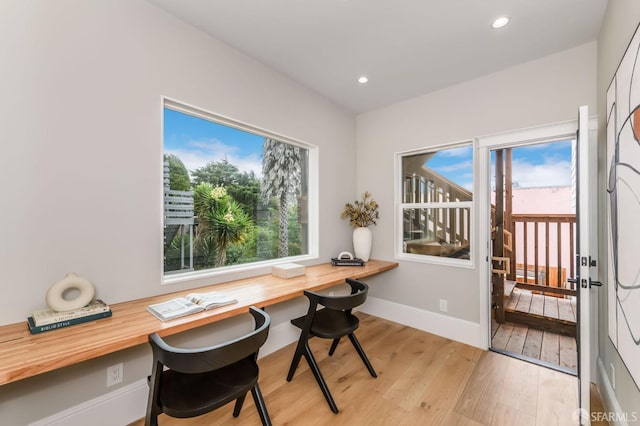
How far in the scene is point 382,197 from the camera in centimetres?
350

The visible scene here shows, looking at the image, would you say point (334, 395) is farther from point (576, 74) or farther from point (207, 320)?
point (576, 74)

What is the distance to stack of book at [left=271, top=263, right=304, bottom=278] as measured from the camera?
8.17ft

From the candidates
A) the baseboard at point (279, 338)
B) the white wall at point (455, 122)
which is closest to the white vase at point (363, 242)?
the white wall at point (455, 122)

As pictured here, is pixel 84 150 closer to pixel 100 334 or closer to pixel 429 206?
pixel 100 334

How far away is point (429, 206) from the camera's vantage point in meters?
3.23

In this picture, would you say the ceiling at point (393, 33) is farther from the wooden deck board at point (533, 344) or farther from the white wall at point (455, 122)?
the wooden deck board at point (533, 344)

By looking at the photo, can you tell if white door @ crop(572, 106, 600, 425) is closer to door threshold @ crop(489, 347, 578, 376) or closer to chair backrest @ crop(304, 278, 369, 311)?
door threshold @ crop(489, 347, 578, 376)

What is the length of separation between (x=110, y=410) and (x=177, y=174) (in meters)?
1.60

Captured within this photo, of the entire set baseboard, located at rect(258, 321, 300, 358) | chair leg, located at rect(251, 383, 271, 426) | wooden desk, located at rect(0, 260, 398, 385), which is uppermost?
wooden desk, located at rect(0, 260, 398, 385)

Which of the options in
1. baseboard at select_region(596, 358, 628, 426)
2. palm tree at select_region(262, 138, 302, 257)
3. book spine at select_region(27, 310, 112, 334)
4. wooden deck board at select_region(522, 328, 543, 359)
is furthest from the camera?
palm tree at select_region(262, 138, 302, 257)

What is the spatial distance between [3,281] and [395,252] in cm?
329

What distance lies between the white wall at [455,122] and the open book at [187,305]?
88.6 inches

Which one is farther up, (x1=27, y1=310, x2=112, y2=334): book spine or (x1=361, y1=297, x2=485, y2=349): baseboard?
(x1=27, y1=310, x2=112, y2=334): book spine

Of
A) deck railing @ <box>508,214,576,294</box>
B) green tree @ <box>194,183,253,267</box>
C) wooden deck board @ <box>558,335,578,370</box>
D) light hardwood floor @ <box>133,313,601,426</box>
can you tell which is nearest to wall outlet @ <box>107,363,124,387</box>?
light hardwood floor @ <box>133,313,601,426</box>
